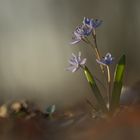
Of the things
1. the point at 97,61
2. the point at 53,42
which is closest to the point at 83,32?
the point at 97,61

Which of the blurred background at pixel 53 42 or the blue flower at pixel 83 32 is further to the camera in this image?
the blurred background at pixel 53 42

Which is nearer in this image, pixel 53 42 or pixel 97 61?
pixel 97 61

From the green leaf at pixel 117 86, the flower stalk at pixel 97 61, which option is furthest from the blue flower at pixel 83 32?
the green leaf at pixel 117 86

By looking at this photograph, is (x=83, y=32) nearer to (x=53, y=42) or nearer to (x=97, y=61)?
(x=97, y=61)

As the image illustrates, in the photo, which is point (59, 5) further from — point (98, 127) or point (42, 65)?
point (98, 127)

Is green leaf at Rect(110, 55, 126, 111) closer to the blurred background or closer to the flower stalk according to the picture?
the flower stalk

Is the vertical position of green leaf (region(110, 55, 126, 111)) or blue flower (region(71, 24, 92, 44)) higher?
blue flower (region(71, 24, 92, 44))

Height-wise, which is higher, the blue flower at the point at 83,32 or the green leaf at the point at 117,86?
the blue flower at the point at 83,32

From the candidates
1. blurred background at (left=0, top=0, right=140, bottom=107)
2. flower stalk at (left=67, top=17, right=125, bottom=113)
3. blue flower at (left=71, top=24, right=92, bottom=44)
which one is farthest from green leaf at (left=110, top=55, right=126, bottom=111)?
blurred background at (left=0, top=0, right=140, bottom=107)

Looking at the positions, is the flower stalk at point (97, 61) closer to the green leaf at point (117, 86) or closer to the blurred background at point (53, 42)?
the green leaf at point (117, 86)
